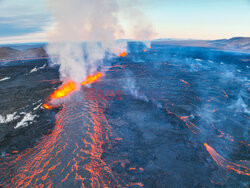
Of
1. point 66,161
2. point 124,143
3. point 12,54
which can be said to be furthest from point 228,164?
point 12,54

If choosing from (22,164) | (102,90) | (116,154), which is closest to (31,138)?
(22,164)

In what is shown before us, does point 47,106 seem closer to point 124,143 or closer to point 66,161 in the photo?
point 66,161

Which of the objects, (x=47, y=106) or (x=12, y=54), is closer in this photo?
(x=47, y=106)

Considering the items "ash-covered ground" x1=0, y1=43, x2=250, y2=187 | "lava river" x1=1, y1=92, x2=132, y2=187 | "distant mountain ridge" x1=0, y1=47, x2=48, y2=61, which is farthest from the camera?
"distant mountain ridge" x1=0, y1=47, x2=48, y2=61

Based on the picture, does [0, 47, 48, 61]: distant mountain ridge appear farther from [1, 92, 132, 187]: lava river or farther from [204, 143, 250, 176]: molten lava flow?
[204, 143, 250, 176]: molten lava flow

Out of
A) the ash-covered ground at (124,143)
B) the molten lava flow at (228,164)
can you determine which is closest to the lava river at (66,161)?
the ash-covered ground at (124,143)

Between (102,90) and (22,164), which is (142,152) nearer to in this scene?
(22,164)

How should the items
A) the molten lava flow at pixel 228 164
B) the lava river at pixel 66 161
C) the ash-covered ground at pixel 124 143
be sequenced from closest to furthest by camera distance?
the lava river at pixel 66 161 → the ash-covered ground at pixel 124 143 → the molten lava flow at pixel 228 164

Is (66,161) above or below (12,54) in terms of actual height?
below

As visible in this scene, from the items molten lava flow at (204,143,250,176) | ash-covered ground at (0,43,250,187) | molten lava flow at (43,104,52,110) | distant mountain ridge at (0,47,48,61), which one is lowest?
molten lava flow at (204,143,250,176)

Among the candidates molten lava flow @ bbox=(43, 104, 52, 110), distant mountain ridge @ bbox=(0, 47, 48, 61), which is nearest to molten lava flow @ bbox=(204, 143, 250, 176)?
molten lava flow @ bbox=(43, 104, 52, 110)

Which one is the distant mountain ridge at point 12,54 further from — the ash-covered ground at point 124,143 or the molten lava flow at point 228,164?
the molten lava flow at point 228,164
